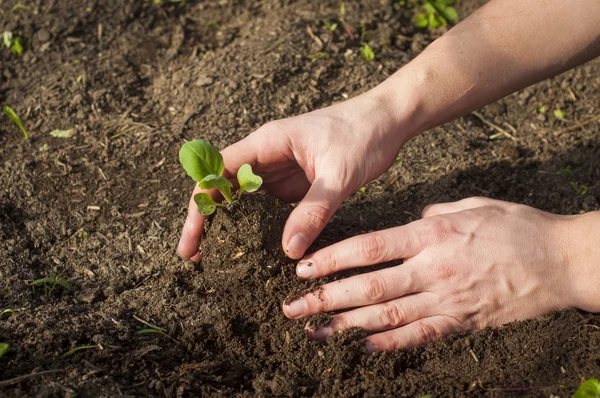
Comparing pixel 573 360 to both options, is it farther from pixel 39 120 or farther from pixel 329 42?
pixel 39 120

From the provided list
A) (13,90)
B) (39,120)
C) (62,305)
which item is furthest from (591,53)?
(13,90)

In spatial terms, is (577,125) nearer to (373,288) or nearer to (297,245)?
(373,288)

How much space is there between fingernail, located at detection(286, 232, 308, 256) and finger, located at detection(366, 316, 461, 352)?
44 cm

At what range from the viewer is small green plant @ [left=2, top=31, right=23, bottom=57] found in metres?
4.12

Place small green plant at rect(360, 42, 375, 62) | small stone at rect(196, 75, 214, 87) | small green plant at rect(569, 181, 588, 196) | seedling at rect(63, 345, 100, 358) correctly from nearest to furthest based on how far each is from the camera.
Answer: seedling at rect(63, 345, 100, 358), small green plant at rect(569, 181, 588, 196), small stone at rect(196, 75, 214, 87), small green plant at rect(360, 42, 375, 62)

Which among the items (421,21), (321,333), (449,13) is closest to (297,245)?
(321,333)

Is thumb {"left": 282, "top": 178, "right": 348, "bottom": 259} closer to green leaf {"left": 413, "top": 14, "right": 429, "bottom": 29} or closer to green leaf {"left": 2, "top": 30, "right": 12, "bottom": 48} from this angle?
green leaf {"left": 413, "top": 14, "right": 429, "bottom": 29}

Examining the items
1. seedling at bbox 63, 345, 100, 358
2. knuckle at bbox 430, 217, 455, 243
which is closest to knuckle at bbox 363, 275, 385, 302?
knuckle at bbox 430, 217, 455, 243

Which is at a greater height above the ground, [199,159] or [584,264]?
[199,159]

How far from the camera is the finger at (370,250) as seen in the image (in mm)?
2479

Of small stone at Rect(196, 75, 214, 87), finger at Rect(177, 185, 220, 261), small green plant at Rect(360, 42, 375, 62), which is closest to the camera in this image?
finger at Rect(177, 185, 220, 261)

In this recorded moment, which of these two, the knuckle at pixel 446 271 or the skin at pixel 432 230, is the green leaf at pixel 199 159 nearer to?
the skin at pixel 432 230

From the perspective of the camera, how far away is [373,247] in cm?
248

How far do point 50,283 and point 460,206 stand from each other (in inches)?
75.0
